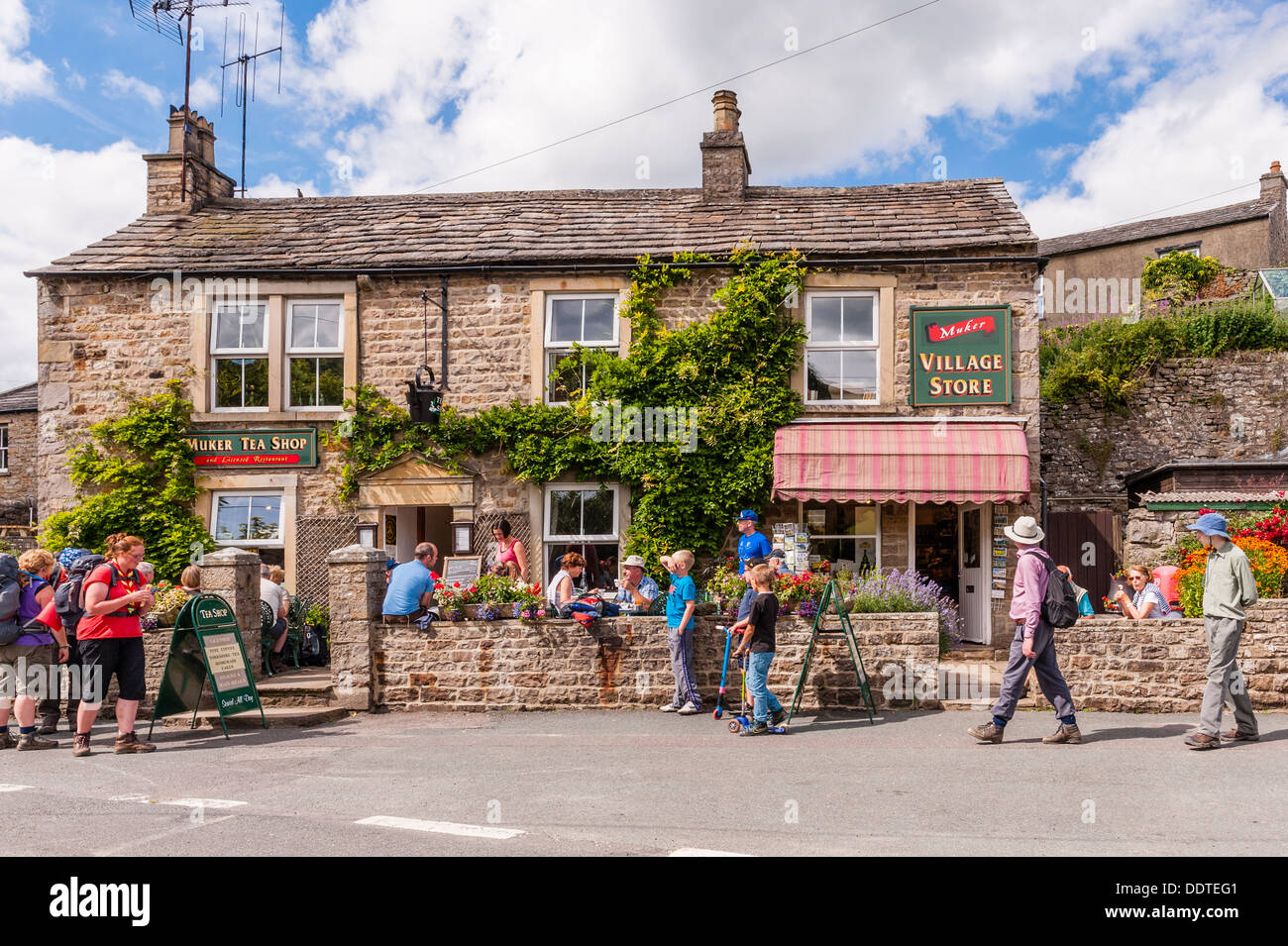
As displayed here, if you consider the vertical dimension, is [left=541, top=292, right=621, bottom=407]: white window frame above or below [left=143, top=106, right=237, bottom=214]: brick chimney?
below

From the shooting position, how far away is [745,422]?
46.4 ft

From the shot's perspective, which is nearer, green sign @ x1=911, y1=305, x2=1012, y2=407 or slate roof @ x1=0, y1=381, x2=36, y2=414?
green sign @ x1=911, y1=305, x2=1012, y2=407

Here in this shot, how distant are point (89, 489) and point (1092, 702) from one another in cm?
1412

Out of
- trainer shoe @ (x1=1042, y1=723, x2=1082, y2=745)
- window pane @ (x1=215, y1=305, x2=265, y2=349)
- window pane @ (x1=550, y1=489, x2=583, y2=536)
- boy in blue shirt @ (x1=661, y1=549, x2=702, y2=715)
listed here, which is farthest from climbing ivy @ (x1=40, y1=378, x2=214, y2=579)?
trainer shoe @ (x1=1042, y1=723, x2=1082, y2=745)

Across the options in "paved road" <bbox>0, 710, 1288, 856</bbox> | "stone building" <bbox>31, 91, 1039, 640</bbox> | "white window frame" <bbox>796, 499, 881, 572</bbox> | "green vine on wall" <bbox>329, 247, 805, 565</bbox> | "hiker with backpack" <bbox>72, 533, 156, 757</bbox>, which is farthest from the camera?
"white window frame" <bbox>796, 499, 881, 572</bbox>

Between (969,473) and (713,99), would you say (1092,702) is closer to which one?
(969,473)

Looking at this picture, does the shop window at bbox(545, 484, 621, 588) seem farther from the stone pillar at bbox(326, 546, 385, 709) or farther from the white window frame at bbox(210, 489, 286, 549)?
the white window frame at bbox(210, 489, 286, 549)

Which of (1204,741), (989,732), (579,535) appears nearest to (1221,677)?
(1204,741)

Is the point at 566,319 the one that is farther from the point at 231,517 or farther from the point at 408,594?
the point at 231,517

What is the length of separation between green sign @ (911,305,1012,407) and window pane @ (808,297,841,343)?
1108 millimetres

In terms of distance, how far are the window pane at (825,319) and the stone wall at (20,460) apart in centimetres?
2308

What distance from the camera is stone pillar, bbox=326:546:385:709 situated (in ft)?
36.2

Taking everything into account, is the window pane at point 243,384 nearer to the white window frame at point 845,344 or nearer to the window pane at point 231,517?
the window pane at point 231,517

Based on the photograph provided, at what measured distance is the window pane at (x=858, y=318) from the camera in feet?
48.4
